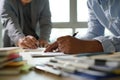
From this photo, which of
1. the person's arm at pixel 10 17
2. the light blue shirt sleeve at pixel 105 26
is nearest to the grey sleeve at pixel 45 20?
the person's arm at pixel 10 17

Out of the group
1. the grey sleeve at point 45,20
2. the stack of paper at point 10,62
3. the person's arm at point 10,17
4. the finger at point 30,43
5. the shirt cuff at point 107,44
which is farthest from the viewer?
the grey sleeve at point 45,20

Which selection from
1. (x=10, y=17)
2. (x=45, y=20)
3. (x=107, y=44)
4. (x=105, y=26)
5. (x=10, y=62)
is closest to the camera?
(x=10, y=62)

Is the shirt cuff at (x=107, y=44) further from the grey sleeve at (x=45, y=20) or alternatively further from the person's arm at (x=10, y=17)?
the grey sleeve at (x=45, y=20)

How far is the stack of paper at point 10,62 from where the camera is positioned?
64 centimetres

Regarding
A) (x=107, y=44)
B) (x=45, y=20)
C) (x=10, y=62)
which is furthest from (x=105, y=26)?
(x=10, y=62)

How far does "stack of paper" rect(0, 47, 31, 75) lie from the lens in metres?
0.64

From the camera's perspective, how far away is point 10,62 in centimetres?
66

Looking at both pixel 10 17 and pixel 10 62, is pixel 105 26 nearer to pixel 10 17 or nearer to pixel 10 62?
pixel 10 17

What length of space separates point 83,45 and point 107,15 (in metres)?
0.39

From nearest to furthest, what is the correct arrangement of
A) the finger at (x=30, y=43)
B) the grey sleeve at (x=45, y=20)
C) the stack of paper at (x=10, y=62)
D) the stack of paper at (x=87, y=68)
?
the stack of paper at (x=87, y=68)
the stack of paper at (x=10, y=62)
the finger at (x=30, y=43)
the grey sleeve at (x=45, y=20)

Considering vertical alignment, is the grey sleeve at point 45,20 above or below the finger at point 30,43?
above

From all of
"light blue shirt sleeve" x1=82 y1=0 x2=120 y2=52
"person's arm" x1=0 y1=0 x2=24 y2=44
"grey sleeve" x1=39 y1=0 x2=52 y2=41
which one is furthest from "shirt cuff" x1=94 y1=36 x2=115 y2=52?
"grey sleeve" x1=39 y1=0 x2=52 y2=41

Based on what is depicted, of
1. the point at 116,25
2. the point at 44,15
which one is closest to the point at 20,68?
the point at 116,25

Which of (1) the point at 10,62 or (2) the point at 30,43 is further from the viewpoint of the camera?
(2) the point at 30,43
